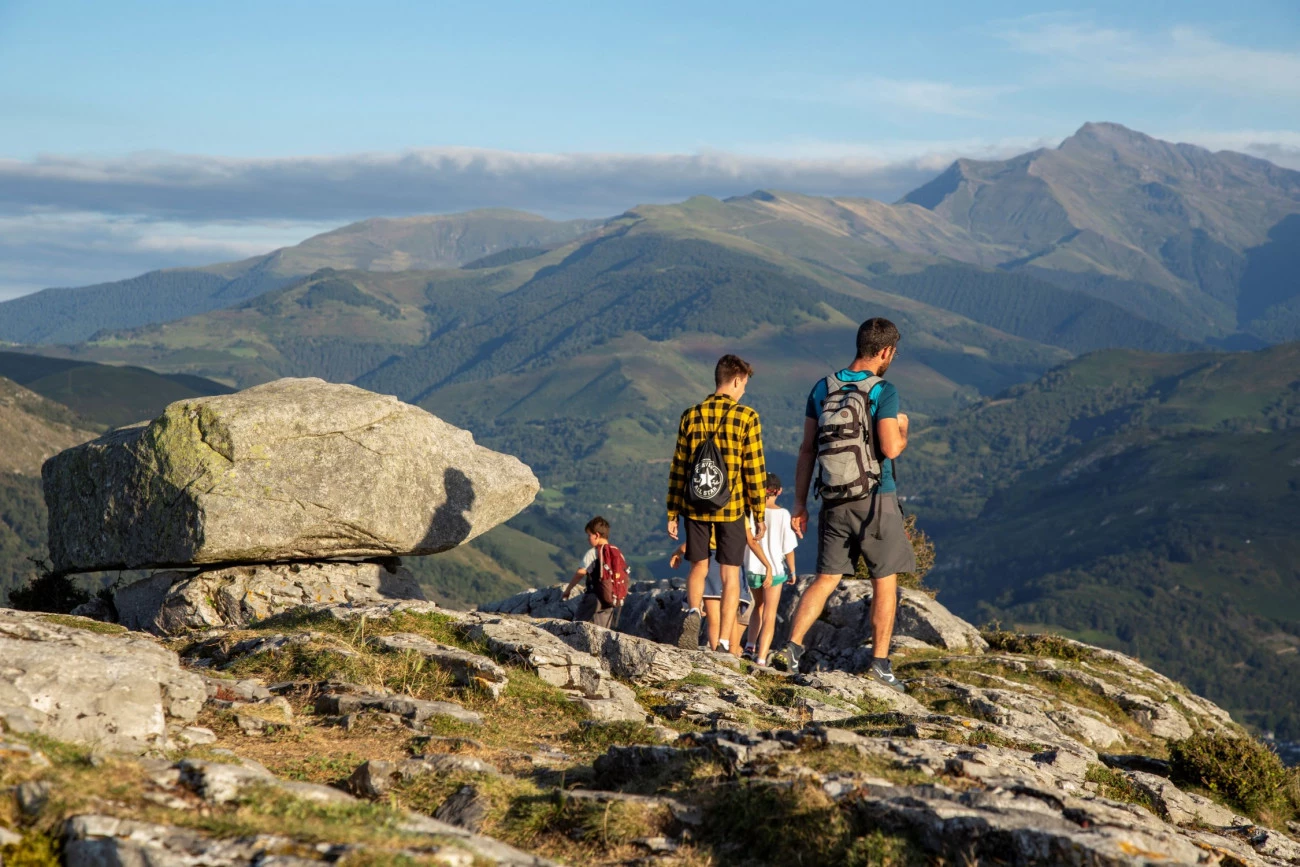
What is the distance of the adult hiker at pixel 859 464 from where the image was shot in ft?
46.5

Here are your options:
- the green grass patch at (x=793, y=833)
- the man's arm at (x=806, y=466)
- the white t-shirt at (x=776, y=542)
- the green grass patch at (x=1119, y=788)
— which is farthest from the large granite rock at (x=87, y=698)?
the white t-shirt at (x=776, y=542)

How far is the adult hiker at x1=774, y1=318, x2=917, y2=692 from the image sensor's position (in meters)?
14.2

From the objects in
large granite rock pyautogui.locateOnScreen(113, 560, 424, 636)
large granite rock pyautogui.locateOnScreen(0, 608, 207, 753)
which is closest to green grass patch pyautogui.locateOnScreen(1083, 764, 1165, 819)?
large granite rock pyautogui.locateOnScreen(0, 608, 207, 753)

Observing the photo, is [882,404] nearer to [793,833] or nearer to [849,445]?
[849,445]

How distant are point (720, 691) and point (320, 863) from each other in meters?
8.58

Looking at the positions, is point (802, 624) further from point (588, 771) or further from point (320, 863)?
point (320, 863)

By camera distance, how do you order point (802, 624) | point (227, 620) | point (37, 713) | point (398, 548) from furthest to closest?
point (398, 548), point (227, 620), point (802, 624), point (37, 713)

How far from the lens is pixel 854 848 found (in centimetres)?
774

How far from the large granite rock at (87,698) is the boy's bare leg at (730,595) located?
778 cm

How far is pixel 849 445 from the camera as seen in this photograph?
14.2 meters

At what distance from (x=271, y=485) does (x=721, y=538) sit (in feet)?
35.3

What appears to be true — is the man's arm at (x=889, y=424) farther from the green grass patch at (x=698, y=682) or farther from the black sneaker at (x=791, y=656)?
the green grass patch at (x=698, y=682)

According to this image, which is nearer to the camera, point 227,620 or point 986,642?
point 227,620

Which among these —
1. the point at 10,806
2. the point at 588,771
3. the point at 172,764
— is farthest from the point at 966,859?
the point at 10,806
